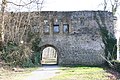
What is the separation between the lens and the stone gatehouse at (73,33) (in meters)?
28.7

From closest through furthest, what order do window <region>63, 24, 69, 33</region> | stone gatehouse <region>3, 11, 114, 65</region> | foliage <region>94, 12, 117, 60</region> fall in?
foliage <region>94, 12, 117, 60</region> < stone gatehouse <region>3, 11, 114, 65</region> < window <region>63, 24, 69, 33</region>

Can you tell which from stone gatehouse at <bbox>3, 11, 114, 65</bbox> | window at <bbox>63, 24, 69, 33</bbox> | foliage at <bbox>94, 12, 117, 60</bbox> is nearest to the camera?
foliage at <bbox>94, 12, 117, 60</bbox>

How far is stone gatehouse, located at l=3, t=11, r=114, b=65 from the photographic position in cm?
2872

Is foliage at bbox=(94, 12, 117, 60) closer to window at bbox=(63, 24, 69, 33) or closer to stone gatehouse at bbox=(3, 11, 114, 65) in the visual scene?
stone gatehouse at bbox=(3, 11, 114, 65)

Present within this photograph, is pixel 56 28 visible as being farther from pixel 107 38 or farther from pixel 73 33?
pixel 107 38

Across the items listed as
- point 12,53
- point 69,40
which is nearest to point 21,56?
point 12,53

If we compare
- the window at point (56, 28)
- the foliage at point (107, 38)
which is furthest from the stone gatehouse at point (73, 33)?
the foliage at point (107, 38)

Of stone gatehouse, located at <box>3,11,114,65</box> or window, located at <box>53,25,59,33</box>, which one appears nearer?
stone gatehouse, located at <box>3,11,114,65</box>

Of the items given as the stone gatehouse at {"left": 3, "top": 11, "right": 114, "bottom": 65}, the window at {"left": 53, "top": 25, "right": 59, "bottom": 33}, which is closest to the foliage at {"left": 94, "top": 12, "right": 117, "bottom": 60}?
the stone gatehouse at {"left": 3, "top": 11, "right": 114, "bottom": 65}

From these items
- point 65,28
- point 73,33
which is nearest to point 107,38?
point 73,33

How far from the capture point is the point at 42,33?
2906cm

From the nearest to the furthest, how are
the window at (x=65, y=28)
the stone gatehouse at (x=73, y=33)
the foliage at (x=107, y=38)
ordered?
the foliage at (x=107, y=38) < the stone gatehouse at (x=73, y=33) < the window at (x=65, y=28)

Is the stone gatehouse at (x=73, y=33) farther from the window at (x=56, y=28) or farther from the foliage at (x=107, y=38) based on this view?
the foliage at (x=107, y=38)

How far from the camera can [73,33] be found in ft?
95.6
